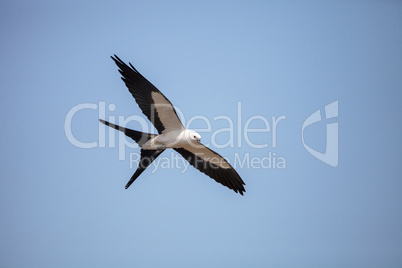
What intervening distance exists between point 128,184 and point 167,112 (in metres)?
1.55

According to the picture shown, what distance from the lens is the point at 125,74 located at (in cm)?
790

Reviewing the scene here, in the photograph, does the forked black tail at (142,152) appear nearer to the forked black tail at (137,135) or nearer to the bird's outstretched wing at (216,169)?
the forked black tail at (137,135)

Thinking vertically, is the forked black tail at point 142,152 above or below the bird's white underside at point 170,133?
below

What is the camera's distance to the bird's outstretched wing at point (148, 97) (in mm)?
7836

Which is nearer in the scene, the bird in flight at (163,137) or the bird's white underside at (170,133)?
the bird in flight at (163,137)

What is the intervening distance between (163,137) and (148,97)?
86 centimetres

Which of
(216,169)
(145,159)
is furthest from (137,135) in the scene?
(216,169)

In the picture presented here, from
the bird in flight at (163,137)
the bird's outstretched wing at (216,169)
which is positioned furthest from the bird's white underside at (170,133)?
the bird's outstretched wing at (216,169)

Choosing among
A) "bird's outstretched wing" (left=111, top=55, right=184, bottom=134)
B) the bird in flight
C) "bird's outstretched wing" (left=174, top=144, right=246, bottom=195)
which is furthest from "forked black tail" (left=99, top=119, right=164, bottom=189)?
"bird's outstretched wing" (left=174, top=144, right=246, bottom=195)

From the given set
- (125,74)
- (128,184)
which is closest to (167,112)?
(125,74)

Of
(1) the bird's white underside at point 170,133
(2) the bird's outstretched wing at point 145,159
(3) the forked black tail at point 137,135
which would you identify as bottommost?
(2) the bird's outstretched wing at point 145,159

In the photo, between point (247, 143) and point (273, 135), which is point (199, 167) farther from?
point (273, 135)

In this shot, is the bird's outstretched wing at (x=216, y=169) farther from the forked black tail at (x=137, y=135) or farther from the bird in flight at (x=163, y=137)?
the forked black tail at (x=137, y=135)

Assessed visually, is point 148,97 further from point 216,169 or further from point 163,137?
point 216,169
